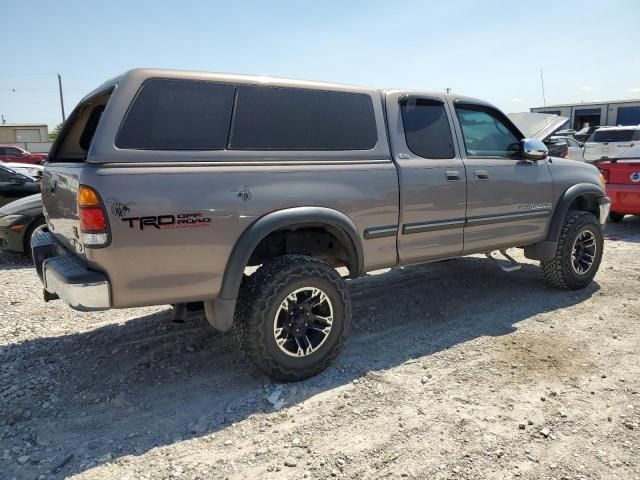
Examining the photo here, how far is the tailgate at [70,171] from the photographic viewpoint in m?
2.97

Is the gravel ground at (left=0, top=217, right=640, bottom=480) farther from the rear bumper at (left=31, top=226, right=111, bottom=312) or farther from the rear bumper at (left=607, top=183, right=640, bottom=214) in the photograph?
the rear bumper at (left=607, top=183, right=640, bottom=214)

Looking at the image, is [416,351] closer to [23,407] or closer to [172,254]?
[172,254]

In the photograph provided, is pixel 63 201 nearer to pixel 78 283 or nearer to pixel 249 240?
pixel 78 283

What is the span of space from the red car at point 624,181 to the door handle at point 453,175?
6.06m

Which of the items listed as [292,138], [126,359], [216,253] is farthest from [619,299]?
[126,359]

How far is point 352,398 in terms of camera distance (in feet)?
10.5

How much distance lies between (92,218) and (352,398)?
6.30 feet

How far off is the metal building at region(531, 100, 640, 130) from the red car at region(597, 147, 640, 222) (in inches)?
965

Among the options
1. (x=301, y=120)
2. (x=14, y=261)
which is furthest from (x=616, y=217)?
(x=14, y=261)

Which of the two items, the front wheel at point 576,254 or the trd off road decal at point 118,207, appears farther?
the front wheel at point 576,254

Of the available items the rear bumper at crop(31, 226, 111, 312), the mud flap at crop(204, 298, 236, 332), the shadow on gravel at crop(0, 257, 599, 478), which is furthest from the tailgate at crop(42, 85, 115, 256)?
the shadow on gravel at crop(0, 257, 599, 478)

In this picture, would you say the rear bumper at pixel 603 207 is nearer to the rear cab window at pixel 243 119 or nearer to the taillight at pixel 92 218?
the rear cab window at pixel 243 119

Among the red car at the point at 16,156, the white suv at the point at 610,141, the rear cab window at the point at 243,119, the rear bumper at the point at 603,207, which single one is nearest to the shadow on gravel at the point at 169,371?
the rear bumper at the point at 603,207

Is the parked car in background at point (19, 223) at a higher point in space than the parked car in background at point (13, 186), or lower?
lower
